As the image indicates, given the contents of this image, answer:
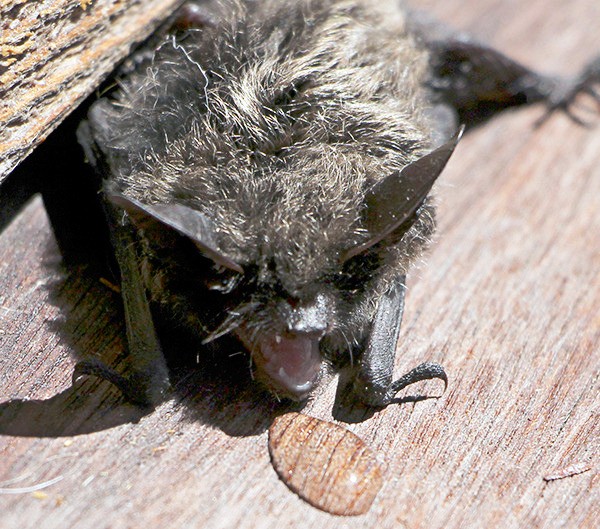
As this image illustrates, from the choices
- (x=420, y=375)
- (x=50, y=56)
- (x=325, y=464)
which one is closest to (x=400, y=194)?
(x=420, y=375)

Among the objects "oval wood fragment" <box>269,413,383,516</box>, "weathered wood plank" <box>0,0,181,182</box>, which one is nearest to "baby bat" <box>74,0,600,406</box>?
"oval wood fragment" <box>269,413,383,516</box>

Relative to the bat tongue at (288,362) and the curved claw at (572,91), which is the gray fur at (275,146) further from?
the curved claw at (572,91)

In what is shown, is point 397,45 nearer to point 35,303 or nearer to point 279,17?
point 279,17

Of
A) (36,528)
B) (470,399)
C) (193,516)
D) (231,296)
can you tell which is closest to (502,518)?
(470,399)

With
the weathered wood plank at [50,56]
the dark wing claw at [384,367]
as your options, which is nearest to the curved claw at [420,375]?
the dark wing claw at [384,367]

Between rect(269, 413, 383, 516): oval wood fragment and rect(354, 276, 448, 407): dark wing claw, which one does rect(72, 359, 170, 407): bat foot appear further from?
rect(354, 276, 448, 407): dark wing claw

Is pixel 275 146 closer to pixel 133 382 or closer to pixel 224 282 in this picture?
pixel 224 282
